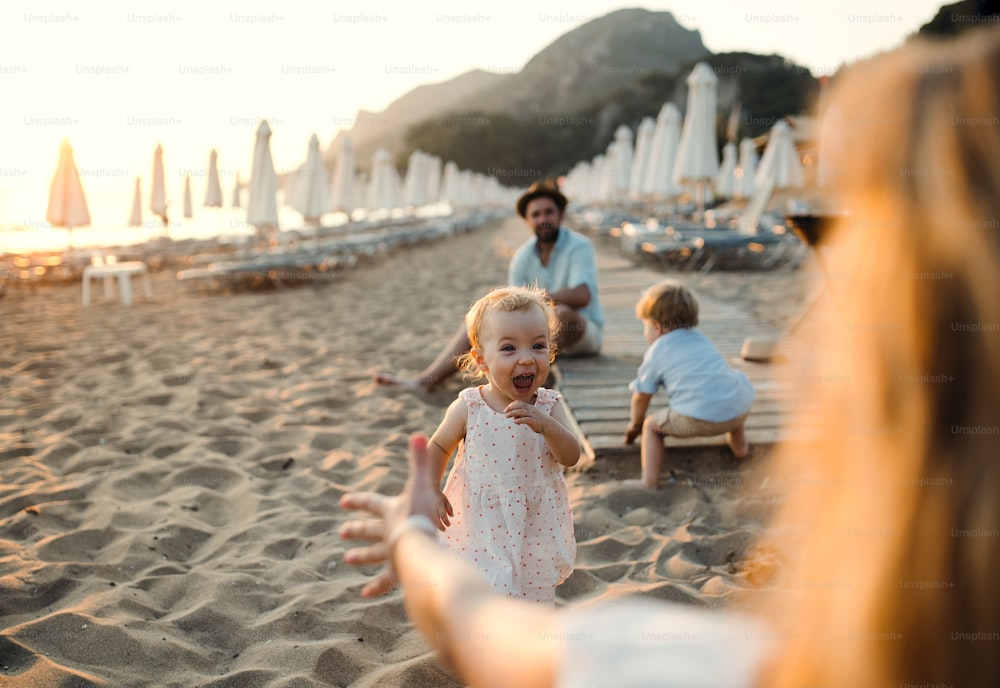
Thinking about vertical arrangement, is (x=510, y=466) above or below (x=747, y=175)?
below

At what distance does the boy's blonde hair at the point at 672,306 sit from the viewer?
11.4 ft

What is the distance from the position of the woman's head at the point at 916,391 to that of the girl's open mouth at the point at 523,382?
137cm

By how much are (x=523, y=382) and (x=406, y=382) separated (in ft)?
10.4

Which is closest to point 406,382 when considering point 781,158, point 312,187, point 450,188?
point 312,187

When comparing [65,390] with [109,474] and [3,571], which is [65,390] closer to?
[109,474]

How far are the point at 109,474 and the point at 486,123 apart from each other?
316ft

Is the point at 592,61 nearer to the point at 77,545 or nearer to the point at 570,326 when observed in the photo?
the point at 570,326

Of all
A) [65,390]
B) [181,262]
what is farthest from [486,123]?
[65,390]

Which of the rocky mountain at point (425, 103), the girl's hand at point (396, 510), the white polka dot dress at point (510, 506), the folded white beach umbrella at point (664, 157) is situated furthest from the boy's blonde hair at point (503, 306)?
the rocky mountain at point (425, 103)

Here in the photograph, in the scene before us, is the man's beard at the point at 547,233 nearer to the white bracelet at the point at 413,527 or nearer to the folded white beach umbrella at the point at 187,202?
the white bracelet at the point at 413,527

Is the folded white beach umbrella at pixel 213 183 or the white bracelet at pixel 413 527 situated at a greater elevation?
the folded white beach umbrella at pixel 213 183

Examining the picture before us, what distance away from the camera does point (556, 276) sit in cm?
503

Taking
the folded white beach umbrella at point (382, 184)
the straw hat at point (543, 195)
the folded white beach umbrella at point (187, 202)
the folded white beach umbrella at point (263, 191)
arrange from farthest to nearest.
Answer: the folded white beach umbrella at point (187, 202) → the folded white beach umbrella at point (382, 184) → the folded white beach umbrella at point (263, 191) → the straw hat at point (543, 195)

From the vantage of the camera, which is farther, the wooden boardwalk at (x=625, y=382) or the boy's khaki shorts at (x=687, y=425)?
the wooden boardwalk at (x=625, y=382)
